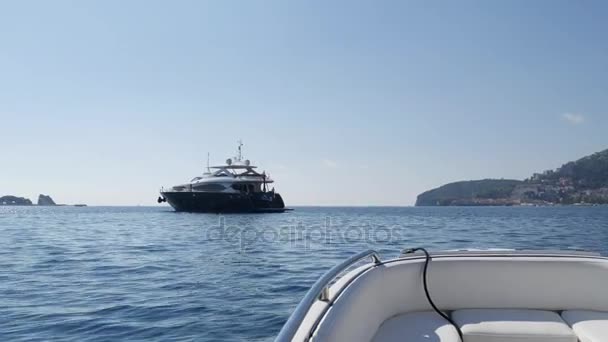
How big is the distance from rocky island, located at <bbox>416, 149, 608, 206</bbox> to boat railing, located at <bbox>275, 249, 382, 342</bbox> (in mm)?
122072

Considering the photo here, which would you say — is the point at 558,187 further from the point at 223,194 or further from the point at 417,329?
the point at 417,329

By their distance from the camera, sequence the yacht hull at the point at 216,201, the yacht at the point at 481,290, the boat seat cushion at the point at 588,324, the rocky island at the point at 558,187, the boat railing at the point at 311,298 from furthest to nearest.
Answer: the rocky island at the point at 558,187
the yacht hull at the point at 216,201
the yacht at the point at 481,290
the boat seat cushion at the point at 588,324
the boat railing at the point at 311,298

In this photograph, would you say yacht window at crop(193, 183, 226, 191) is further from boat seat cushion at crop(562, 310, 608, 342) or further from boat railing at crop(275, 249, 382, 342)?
boat seat cushion at crop(562, 310, 608, 342)

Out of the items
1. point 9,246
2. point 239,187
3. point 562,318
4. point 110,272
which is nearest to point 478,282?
point 562,318

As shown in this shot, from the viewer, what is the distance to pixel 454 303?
129 inches

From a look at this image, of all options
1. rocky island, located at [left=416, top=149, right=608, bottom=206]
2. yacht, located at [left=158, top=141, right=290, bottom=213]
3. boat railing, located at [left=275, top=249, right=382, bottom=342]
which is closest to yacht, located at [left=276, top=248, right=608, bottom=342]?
boat railing, located at [left=275, top=249, right=382, bottom=342]

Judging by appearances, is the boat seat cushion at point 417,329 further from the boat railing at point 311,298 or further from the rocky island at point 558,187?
the rocky island at point 558,187

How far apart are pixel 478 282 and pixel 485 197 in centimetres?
15568

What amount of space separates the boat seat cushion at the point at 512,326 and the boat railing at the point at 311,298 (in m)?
0.75

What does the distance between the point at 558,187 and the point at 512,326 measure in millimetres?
136880

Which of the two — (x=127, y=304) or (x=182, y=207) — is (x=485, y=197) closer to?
(x=182, y=207)

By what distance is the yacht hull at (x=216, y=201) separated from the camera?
50594 mm

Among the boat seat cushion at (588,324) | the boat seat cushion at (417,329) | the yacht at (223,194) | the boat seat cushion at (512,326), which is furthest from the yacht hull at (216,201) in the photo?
the boat seat cushion at (588,324)

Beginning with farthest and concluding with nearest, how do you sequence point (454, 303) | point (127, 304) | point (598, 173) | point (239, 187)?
point (598, 173)
point (239, 187)
point (127, 304)
point (454, 303)
